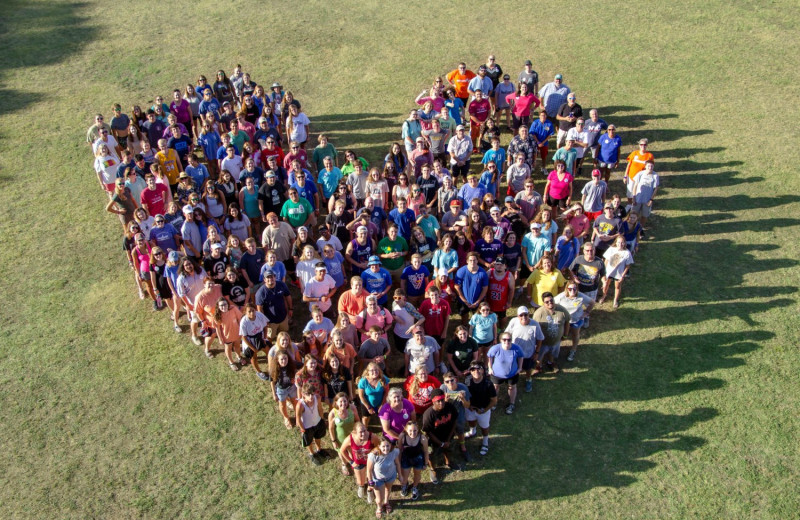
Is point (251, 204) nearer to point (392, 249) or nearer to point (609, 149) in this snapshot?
point (392, 249)

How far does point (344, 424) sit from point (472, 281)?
134 inches

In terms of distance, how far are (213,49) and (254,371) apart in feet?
49.1

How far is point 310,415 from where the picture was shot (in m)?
9.62

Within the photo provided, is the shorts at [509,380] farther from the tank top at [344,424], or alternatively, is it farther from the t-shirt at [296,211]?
the t-shirt at [296,211]

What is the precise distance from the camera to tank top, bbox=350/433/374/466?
29.4 ft

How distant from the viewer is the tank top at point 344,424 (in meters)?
9.32

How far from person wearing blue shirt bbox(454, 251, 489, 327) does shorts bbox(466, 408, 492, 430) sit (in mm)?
2195

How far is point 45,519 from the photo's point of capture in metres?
Answer: 9.48

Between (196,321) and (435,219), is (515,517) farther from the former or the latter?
(196,321)

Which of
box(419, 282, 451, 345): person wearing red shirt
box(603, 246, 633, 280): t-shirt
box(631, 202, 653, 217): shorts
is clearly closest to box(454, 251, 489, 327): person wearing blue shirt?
box(419, 282, 451, 345): person wearing red shirt

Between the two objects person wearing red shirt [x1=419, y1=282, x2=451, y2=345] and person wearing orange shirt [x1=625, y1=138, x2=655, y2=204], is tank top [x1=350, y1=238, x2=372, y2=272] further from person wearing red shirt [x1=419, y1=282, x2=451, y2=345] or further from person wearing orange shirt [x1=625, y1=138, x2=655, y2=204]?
person wearing orange shirt [x1=625, y1=138, x2=655, y2=204]

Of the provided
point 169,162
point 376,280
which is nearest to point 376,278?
point 376,280

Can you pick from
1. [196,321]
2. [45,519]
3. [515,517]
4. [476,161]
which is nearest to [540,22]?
[476,161]

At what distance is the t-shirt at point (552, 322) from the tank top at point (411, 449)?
9.79 ft
